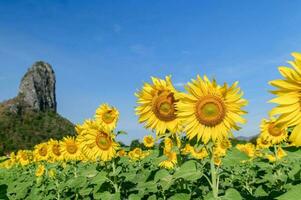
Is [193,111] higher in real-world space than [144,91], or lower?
lower

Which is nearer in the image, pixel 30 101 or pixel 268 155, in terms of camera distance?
pixel 268 155

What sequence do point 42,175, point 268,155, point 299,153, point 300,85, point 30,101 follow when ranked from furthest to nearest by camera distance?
point 30,101 → point 42,175 → point 268,155 → point 299,153 → point 300,85

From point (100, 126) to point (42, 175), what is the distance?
183 inches

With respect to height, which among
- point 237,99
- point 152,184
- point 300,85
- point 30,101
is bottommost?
point 152,184

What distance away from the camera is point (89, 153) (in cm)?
845

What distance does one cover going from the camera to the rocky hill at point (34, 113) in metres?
119

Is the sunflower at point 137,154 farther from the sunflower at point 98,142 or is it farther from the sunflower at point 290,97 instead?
the sunflower at point 290,97

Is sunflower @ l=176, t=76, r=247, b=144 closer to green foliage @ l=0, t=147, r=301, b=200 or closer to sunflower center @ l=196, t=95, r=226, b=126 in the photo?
sunflower center @ l=196, t=95, r=226, b=126

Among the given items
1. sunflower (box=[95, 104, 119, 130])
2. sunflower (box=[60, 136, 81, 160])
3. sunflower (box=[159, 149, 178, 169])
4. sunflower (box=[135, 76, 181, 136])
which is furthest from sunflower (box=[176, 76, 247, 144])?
sunflower (box=[60, 136, 81, 160])

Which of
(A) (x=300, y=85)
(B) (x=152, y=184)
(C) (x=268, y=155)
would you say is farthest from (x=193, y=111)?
(C) (x=268, y=155)

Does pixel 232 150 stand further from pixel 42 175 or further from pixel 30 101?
pixel 30 101

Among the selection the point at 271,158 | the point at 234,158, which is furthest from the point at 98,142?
the point at 234,158

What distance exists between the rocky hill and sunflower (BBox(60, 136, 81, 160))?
101447 millimetres

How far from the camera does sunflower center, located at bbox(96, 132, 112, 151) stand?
8117mm
